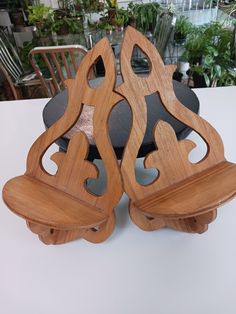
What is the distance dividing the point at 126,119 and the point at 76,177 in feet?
0.66

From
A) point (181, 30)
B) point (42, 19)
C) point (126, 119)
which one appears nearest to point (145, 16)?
point (181, 30)

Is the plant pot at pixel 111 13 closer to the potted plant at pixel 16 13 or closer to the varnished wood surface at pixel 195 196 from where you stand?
the potted plant at pixel 16 13

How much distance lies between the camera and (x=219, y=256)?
0.42m

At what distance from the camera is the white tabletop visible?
0.38m

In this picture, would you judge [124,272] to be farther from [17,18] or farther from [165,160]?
[17,18]

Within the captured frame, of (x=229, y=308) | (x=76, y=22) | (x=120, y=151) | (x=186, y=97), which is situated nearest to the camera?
(x=229, y=308)

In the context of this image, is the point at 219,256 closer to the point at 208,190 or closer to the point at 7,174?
the point at 208,190

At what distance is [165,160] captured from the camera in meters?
0.40

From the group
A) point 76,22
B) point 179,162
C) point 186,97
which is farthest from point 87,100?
point 76,22

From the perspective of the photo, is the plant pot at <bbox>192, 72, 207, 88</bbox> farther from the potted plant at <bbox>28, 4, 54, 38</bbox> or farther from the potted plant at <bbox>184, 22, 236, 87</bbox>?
the potted plant at <bbox>28, 4, 54, 38</bbox>

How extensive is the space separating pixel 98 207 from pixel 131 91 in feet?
0.60

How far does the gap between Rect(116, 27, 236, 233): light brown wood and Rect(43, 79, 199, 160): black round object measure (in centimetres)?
6

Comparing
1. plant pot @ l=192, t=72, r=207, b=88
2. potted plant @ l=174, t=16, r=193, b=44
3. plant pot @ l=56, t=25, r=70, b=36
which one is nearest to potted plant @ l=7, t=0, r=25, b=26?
plant pot @ l=56, t=25, r=70, b=36

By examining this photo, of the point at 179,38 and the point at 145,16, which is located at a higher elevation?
the point at 145,16
